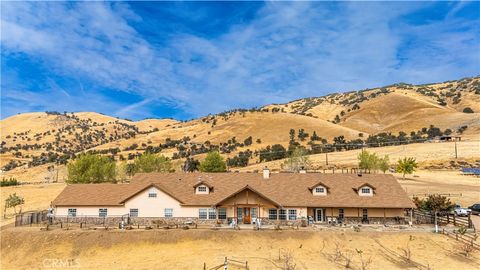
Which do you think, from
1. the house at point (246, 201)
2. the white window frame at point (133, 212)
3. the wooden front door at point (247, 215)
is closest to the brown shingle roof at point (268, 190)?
the house at point (246, 201)

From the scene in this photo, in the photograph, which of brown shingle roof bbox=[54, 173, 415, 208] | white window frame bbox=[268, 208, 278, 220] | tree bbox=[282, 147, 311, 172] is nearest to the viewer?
white window frame bbox=[268, 208, 278, 220]

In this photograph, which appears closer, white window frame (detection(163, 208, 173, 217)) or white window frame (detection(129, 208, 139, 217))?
white window frame (detection(163, 208, 173, 217))

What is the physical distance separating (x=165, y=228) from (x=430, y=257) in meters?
24.0

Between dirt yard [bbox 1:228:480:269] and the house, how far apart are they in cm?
624

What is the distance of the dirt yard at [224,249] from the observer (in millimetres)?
33312

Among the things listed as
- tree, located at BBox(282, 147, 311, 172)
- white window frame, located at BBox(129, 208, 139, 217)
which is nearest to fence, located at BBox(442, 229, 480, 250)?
white window frame, located at BBox(129, 208, 139, 217)

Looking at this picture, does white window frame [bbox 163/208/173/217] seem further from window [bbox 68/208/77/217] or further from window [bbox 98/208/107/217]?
window [bbox 68/208/77/217]

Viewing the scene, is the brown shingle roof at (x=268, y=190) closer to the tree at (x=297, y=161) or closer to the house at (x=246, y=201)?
the house at (x=246, y=201)

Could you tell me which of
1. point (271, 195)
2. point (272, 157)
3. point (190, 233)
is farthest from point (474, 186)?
point (272, 157)

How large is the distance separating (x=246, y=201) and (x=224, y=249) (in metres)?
9.74

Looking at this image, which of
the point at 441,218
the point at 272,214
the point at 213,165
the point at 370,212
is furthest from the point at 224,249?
the point at 213,165

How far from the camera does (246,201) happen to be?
4506cm

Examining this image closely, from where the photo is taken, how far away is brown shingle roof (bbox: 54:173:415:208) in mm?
45719

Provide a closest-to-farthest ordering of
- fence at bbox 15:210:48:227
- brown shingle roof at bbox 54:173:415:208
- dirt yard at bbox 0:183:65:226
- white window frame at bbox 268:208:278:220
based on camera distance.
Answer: fence at bbox 15:210:48:227 → white window frame at bbox 268:208:278:220 → brown shingle roof at bbox 54:173:415:208 → dirt yard at bbox 0:183:65:226
